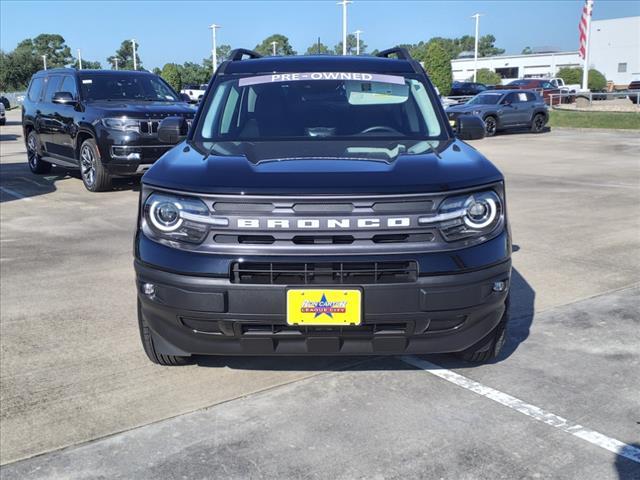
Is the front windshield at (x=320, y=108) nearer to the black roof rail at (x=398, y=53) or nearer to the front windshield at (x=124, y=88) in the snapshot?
the black roof rail at (x=398, y=53)

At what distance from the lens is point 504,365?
152 inches

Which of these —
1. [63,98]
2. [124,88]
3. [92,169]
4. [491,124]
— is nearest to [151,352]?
[92,169]

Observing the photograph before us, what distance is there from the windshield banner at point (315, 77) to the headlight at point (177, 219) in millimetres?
1578

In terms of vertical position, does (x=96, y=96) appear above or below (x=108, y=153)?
above

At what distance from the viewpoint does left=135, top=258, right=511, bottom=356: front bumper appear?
9.72 feet

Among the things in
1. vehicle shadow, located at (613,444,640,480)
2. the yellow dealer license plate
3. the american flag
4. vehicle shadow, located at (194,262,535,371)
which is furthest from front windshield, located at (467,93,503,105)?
the yellow dealer license plate

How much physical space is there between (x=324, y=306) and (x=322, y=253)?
0.24 metres

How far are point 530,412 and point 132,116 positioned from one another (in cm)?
797

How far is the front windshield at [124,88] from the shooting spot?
1056 cm

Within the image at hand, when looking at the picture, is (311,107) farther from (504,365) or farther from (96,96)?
(96,96)

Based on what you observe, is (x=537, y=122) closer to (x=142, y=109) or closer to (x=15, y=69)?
(x=142, y=109)

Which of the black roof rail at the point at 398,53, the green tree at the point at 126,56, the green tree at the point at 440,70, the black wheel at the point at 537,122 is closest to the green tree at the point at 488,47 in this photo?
the green tree at the point at 126,56

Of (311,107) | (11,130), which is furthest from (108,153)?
(11,130)

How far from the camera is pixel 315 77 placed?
447cm
